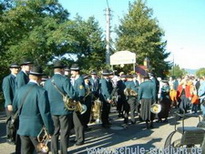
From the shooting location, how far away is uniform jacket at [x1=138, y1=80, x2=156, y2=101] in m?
11.2

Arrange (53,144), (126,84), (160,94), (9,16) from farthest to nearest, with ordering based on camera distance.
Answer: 1. (9,16)
2. (160,94)
3. (126,84)
4. (53,144)

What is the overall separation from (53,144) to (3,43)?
1496 centimetres

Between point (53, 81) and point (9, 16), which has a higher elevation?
point (9, 16)

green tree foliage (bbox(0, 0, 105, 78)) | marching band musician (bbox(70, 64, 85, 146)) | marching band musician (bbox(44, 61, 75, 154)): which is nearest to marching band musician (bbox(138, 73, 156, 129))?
marching band musician (bbox(70, 64, 85, 146))

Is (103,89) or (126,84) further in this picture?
(126,84)

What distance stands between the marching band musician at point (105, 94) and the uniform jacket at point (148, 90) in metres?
1.04

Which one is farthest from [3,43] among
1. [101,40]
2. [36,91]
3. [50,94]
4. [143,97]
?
[101,40]

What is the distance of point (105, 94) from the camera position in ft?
35.8

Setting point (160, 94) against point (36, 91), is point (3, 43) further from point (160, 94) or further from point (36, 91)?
point (36, 91)

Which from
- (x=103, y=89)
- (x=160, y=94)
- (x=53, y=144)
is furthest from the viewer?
(x=160, y=94)

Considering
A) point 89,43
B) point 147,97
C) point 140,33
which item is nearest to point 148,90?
point 147,97

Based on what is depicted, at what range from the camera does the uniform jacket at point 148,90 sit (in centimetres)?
1123

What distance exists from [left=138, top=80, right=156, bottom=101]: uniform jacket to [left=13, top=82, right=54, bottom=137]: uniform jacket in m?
6.47

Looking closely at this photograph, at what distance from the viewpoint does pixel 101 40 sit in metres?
40.8
